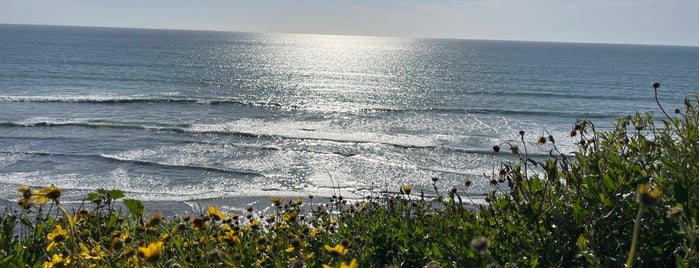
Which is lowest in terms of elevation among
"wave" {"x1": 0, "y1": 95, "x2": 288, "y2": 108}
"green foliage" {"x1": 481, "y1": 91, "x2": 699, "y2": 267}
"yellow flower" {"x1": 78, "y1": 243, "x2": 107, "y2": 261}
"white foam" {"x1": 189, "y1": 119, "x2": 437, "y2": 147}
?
"white foam" {"x1": 189, "y1": 119, "x2": 437, "y2": 147}

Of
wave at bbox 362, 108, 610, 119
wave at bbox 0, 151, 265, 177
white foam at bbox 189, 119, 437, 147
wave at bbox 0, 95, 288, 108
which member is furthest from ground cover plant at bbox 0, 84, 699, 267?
wave at bbox 0, 95, 288, 108

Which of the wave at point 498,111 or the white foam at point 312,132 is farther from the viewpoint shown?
the wave at point 498,111

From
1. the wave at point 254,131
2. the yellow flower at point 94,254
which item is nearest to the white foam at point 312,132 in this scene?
the wave at point 254,131

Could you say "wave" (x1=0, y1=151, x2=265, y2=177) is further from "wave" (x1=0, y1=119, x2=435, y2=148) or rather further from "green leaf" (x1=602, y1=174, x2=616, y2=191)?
"green leaf" (x1=602, y1=174, x2=616, y2=191)

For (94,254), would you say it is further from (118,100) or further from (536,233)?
(118,100)

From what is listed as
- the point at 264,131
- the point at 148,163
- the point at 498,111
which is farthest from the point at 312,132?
the point at 498,111

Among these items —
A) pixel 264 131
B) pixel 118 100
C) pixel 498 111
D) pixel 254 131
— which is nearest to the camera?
pixel 254 131

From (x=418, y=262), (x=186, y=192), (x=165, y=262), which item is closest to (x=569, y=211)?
(x=418, y=262)

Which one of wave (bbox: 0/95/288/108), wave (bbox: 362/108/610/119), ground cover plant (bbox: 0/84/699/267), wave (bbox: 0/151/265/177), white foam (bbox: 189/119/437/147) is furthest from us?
wave (bbox: 0/95/288/108)

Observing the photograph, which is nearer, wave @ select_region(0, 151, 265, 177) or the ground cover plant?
the ground cover plant

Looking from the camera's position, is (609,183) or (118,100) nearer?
(609,183)

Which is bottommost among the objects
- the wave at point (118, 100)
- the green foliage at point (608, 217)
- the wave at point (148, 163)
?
the wave at point (148, 163)

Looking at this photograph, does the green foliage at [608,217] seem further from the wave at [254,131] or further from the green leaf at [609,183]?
the wave at [254,131]

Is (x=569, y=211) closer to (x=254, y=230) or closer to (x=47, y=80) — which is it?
(x=254, y=230)
